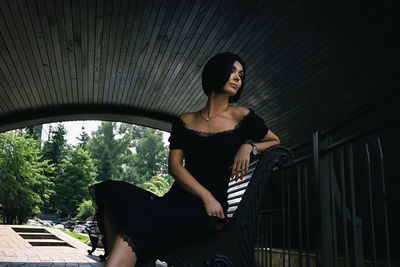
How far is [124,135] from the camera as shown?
148 feet

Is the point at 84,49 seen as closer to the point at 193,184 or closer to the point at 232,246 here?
the point at 193,184

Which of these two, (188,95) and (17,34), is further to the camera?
(188,95)

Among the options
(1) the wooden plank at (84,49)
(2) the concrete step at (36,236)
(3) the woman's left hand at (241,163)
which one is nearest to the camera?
(3) the woman's left hand at (241,163)

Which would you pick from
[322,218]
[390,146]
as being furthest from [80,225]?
[322,218]

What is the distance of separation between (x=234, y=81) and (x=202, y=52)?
505 centimetres

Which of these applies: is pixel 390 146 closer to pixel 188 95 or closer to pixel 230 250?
pixel 188 95

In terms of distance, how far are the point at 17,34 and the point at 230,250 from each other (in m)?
6.10

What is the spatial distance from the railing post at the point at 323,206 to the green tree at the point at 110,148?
1632 inches

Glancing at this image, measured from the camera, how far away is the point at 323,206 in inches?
84.7

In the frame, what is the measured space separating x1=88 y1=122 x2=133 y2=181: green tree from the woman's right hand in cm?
4196

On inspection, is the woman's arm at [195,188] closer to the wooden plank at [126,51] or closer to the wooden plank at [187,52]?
the wooden plank at [187,52]

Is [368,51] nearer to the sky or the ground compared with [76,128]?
nearer to the ground

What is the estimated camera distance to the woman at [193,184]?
138 centimetres

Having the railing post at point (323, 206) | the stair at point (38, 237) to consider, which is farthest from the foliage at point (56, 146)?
the railing post at point (323, 206)
